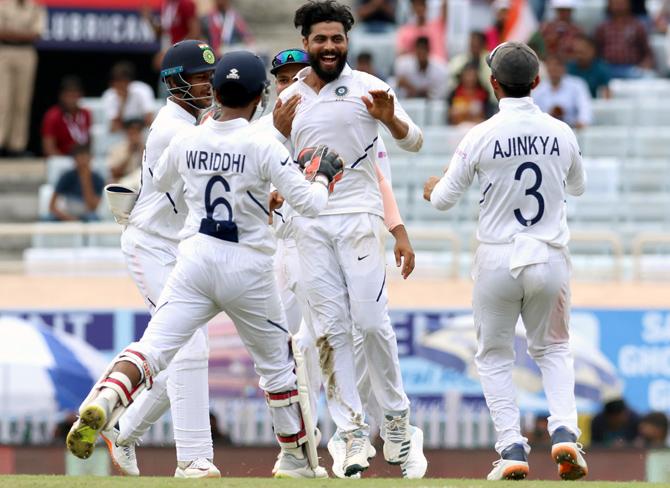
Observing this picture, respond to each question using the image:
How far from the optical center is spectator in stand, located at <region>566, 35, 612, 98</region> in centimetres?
1839

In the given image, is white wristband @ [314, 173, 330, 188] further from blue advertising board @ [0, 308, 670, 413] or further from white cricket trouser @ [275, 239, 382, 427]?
blue advertising board @ [0, 308, 670, 413]

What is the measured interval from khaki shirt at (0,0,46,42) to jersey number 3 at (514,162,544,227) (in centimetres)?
1051

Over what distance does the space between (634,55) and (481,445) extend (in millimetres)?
5843

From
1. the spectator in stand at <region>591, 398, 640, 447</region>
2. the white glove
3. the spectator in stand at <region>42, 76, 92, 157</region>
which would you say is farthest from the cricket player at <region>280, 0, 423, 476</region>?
the spectator in stand at <region>42, 76, 92, 157</region>

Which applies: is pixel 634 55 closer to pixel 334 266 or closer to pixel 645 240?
pixel 645 240

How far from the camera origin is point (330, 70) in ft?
31.9

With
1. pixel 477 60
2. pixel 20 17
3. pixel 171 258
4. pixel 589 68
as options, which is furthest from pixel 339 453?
pixel 20 17

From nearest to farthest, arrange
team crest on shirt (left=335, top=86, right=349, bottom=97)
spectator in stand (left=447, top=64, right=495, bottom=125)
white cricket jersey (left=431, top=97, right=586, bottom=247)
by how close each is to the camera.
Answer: white cricket jersey (left=431, top=97, right=586, bottom=247) < team crest on shirt (left=335, top=86, right=349, bottom=97) < spectator in stand (left=447, top=64, right=495, bottom=125)

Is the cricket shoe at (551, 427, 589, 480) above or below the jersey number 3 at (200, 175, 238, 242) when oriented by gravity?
below

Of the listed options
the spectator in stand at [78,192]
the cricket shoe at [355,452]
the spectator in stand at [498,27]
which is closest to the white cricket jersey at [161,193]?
the cricket shoe at [355,452]

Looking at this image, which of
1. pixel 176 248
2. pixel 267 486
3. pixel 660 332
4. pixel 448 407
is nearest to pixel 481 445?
pixel 448 407

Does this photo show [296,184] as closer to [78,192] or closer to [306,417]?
[306,417]

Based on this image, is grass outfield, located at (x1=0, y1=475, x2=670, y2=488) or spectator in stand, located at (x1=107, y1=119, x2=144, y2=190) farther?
spectator in stand, located at (x1=107, y1=119, x2=144, y2=190)

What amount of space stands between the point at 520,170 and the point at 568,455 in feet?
5.08
